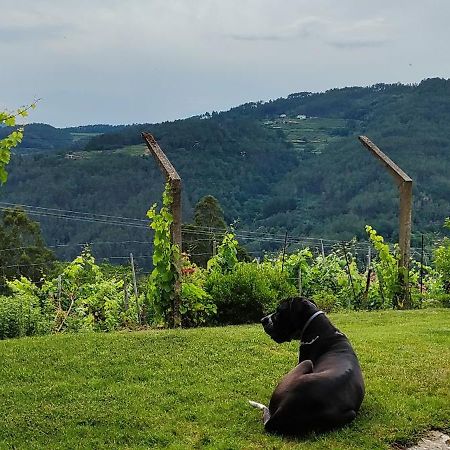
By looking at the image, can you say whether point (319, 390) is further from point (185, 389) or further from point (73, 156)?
→ point (73, 156)

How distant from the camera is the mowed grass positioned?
5121 mm

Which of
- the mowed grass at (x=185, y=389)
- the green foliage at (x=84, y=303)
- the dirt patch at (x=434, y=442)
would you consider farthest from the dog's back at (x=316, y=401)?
the green foliage at (x=84, y=303)

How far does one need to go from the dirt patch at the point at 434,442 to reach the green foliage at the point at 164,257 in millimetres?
4743

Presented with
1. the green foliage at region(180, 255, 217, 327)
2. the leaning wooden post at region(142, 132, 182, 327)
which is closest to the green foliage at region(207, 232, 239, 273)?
the green foliage at region(180, 255, 217, 327)

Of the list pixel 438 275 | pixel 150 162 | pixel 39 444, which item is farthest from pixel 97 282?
pixel 150 162

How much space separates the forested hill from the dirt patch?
4545 cm

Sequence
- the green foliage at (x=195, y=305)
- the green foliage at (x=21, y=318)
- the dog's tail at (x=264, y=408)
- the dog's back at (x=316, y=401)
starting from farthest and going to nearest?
the green foliage at (x=195, y=305) < the green foliage at (x=21, y=318) < the dog's tail at (x=264, y=408) < the dog's back at (x=316, y=401)

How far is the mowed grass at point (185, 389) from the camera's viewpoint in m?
5.12

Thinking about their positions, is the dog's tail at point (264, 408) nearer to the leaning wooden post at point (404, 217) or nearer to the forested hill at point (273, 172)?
the leaning wooden post at point (404, 217)

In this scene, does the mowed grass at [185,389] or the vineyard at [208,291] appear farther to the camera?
the vineyard at [208,291]

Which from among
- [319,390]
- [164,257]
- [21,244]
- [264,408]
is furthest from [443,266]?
[21,244]

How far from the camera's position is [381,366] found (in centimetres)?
697

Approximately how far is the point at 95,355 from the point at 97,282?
5.62m

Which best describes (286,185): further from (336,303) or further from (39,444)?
(39,444)
